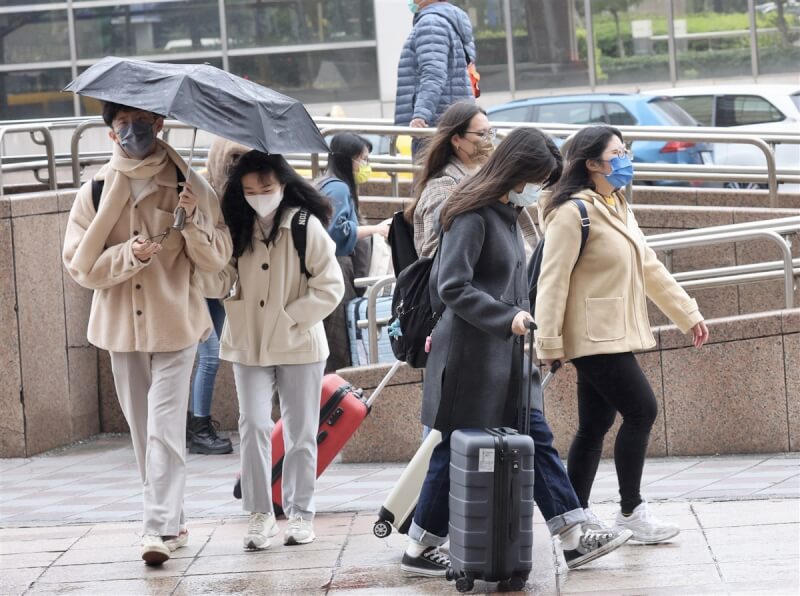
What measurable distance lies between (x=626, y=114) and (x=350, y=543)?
36.4 feet

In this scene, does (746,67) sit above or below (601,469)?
above

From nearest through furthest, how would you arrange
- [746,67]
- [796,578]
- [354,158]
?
[796,578], [354,158], [746,67]

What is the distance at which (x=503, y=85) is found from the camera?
25.9 meters

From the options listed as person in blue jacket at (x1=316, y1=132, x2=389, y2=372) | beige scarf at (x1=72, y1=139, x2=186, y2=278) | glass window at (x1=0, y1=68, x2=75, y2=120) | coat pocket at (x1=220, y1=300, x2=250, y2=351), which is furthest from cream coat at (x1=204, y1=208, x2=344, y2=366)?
glass window at (x1=0, y1=68, x2=75, y2=120)

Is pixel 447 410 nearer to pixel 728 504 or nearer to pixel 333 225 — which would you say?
pixel 728 504

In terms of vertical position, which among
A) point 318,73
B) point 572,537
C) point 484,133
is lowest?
point 572,537

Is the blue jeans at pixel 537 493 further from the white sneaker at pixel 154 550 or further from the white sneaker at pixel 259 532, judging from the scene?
the white sneaker at pixel 154 550

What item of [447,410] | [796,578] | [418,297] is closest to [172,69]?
[418,297]

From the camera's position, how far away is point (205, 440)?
29.7 ft

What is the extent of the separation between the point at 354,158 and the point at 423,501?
3.41 m

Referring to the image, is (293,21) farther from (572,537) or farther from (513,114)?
(572,537)

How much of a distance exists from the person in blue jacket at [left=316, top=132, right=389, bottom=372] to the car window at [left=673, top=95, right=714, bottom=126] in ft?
30.4

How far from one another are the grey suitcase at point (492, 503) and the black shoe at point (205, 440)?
376cm

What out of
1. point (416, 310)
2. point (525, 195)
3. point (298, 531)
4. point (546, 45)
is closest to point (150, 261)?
point (416, 310)
